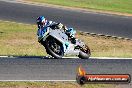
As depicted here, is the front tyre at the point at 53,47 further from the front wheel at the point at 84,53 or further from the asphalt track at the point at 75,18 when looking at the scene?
the asphalt track at the point at 75,18

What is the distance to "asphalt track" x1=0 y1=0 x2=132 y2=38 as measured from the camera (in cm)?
3041

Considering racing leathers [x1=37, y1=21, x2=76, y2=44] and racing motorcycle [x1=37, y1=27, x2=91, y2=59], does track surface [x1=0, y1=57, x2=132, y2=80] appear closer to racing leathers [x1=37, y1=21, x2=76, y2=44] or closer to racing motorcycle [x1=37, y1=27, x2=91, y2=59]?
racing motorcycle [x1=37, y1=27, x2=91, y2=59]

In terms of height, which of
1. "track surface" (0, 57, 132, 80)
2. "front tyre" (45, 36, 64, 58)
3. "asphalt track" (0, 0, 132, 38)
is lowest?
"asphalt track" (0, 0, 132, 38)

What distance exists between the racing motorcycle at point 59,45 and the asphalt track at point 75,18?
1152cm

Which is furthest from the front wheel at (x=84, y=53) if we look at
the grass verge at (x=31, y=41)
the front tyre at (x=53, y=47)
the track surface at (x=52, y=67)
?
the grass verge at (x=31, y=41)

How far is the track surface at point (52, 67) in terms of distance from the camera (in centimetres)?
1538

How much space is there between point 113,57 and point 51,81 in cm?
479

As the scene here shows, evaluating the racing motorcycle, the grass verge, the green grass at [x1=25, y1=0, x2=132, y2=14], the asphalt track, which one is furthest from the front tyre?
the green grass at [x1=25, y1=0, x2=132, y2=14]

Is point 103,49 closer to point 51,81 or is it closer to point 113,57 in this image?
point 113,57

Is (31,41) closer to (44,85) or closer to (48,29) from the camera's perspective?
(48,29)

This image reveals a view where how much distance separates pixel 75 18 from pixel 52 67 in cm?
1723

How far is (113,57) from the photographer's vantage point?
1903 cm

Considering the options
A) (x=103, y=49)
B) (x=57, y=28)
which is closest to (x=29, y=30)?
(x=103, y=49)

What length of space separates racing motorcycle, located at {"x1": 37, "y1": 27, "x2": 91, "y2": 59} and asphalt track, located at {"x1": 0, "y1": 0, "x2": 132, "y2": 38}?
11522mm
